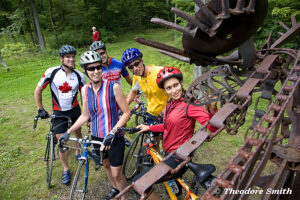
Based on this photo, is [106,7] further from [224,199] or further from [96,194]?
[224,199]

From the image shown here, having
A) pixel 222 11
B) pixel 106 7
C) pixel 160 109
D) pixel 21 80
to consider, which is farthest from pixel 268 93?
pixel 106 7

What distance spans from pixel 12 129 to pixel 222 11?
818cm

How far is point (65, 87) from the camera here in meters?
4.12

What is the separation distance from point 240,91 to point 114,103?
2239 mm

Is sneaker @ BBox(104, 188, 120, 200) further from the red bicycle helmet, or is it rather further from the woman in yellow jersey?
the red bicycle helmet

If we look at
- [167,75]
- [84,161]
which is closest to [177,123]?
[167,75]

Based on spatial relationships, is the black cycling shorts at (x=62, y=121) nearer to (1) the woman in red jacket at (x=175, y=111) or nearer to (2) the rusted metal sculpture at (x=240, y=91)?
(1) the woman in red jacket at (x=175, y=111)

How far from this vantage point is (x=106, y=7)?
30.5 m

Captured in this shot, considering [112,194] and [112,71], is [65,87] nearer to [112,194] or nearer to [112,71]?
[112,71]

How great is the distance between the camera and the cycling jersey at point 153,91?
142 inches

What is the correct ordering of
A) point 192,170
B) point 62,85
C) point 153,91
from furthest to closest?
point 62,85, point 153,91, point 192,170

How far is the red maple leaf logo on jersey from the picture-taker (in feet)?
13.4

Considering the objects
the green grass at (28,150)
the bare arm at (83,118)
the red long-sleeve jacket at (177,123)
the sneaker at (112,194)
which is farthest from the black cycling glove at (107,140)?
the green grass at (28,150)

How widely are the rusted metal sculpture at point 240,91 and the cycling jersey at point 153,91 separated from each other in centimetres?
171
